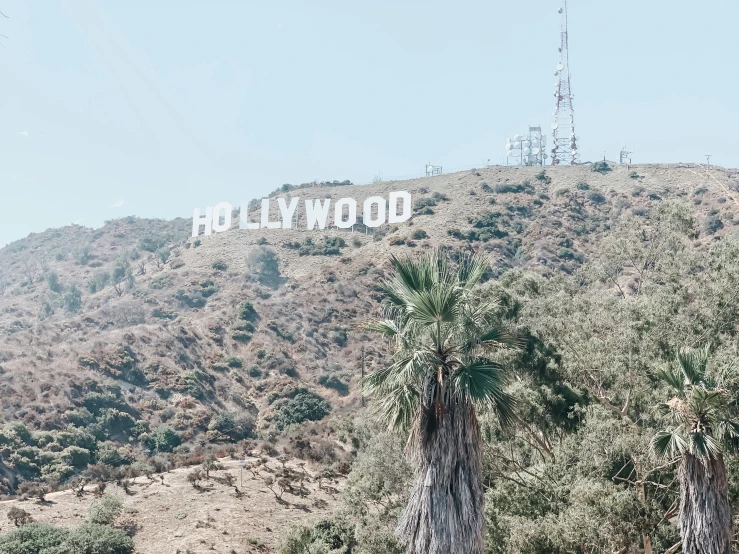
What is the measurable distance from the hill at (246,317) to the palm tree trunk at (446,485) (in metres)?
18.7

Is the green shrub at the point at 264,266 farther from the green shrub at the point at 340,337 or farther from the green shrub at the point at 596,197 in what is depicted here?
the green shrub at the point at 596,197

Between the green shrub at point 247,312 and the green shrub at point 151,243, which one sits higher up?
the green shrub at point 151,243

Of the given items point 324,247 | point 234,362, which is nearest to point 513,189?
point 324,247

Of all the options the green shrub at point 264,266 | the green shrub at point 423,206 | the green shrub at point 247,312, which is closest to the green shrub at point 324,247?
the green shrub at point 264,266

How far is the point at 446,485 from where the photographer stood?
463 inches

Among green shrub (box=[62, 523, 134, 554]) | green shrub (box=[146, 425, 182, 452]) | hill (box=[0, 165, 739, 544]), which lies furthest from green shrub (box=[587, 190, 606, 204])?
green shrub (box=[62, 523, 134, 554])

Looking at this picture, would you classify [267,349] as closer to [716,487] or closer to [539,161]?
[716,487]

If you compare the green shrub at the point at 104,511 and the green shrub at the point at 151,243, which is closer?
the green shrub at the point at 104,511

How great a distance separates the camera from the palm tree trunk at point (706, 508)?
13.8 metres

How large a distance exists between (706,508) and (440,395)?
19.0ft

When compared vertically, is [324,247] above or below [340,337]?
above

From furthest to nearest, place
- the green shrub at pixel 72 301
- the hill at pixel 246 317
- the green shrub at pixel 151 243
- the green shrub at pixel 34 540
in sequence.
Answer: the green shrub at pixel 151 243 < the green shrub at pixel 72 301 < the hill at pixel 246 317 < the green shrub at pixel 34 540

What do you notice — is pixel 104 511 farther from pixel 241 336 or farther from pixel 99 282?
pixel 99 282

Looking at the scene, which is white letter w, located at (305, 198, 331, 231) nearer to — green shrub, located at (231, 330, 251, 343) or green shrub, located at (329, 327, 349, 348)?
green shrub, located at (329, 327, 349, 348)
